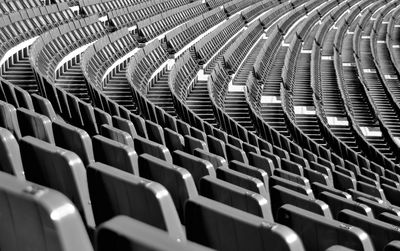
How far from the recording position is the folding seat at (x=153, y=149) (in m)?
1.67

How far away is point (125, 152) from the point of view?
134 centimetres

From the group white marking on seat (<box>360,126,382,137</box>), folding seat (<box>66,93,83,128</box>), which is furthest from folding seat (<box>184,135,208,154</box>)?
white marking on seat (<box>360,126,382,137</box>)

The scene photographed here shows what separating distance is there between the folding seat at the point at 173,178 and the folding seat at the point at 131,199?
0.72 feet

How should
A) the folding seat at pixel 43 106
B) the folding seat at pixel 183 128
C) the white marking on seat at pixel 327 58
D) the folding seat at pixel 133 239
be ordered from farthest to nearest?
the white marking on seat at pixel 327 58 < the folding seat at pixel 183 128 < the folding seat at pixel 43 106 < the folding seat at pixel 133 239

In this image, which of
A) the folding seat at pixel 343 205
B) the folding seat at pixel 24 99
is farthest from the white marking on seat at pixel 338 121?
the folding seat at pixel 24 99

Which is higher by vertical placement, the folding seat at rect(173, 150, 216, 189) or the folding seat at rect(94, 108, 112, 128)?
the folding seat at rect(94, 108, 112, 128)

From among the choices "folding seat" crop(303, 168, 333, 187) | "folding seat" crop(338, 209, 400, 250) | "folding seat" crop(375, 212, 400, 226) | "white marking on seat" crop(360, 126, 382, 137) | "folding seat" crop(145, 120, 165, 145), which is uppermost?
"folding seat" crop(145, 120, 165, 145)

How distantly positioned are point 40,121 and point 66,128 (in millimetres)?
69

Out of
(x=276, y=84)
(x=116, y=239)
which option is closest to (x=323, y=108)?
(x=276, y=84)

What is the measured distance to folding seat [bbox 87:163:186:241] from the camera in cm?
88

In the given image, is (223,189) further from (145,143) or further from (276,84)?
(276,84)

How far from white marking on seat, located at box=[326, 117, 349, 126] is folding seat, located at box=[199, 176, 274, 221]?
4398mm

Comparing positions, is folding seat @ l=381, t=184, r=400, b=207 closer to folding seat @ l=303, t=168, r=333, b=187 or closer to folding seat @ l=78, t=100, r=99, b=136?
folding seat @ l=303, t=168, r=333, b=187

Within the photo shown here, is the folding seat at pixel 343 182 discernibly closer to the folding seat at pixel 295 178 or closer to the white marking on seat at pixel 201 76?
the folding seat at pixel 295 178
